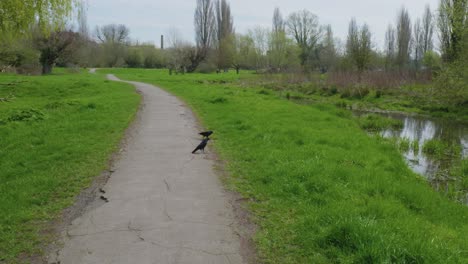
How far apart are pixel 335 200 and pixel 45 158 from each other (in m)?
6.47

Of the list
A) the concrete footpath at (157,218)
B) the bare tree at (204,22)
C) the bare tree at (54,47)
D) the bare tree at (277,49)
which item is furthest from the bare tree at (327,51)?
the concrete footpath at (157,218)

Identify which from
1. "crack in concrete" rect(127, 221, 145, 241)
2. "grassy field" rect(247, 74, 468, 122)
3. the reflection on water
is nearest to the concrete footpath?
"crack in concrete" rect(127, 221, 145, 241)

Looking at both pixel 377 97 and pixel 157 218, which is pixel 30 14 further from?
pixel 377 97

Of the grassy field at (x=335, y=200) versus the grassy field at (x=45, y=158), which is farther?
the grassy field at (x=45, y=158)

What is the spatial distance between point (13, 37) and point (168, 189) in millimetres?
6661

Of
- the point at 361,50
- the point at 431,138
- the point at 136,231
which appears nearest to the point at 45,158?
the point at 136,231

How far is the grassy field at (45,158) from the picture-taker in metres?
5.39

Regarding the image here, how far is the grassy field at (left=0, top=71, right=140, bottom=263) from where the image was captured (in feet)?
17.7

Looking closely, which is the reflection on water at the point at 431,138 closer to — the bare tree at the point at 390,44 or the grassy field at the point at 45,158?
the grassy field at the point at 45,158

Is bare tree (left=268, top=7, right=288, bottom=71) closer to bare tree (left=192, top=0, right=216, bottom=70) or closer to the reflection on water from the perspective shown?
bare tree (left=192, top=0, right=216, bottom=70)

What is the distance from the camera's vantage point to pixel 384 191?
707 cm

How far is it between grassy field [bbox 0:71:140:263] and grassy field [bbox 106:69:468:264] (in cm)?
288

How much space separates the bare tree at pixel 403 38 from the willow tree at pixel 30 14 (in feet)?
197

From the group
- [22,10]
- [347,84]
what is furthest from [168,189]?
[347,84]
